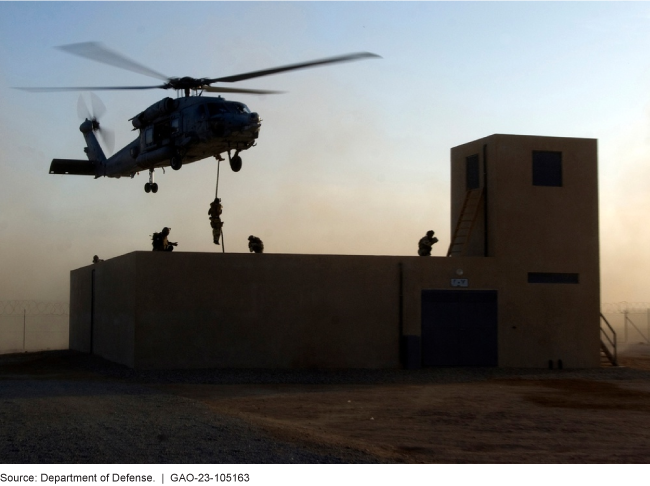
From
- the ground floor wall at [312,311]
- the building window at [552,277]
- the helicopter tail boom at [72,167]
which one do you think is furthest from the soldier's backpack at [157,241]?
the building window at [552,277]

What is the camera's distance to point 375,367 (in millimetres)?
22156

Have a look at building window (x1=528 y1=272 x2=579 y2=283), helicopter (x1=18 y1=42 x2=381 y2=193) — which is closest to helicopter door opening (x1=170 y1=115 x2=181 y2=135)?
helicopter (x1=18 y1=42 x2=381 y2=193)

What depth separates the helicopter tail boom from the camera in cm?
2640

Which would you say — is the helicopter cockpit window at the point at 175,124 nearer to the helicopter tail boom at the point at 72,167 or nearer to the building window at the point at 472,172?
the helicopter tail boom at the point at 72,167

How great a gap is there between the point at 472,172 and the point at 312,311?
678 centimetres

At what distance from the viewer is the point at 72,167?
27.0 m

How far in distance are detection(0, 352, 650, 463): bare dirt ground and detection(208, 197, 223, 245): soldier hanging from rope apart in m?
4.32

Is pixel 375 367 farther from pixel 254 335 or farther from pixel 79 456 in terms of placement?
pixel 79 456

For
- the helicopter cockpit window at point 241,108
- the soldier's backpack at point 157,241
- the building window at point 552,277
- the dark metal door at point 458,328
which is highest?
the helicopter cockpit window at point 241,108

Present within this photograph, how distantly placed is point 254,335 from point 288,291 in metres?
1.40

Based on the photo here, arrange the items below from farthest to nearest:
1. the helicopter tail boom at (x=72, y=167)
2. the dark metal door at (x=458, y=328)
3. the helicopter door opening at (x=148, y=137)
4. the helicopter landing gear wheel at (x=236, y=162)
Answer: the helicopter tail boom at (x=72, y=167), the helicopter door opening at (x=148, y=137), the dark metal door at (x=458, y=328), the helicopter landing gear wheel at (x=236, y=162)

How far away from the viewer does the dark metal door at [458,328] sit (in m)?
22.6

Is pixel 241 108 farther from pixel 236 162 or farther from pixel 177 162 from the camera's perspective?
pixel 177 162

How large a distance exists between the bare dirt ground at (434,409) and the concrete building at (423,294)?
878 mm
